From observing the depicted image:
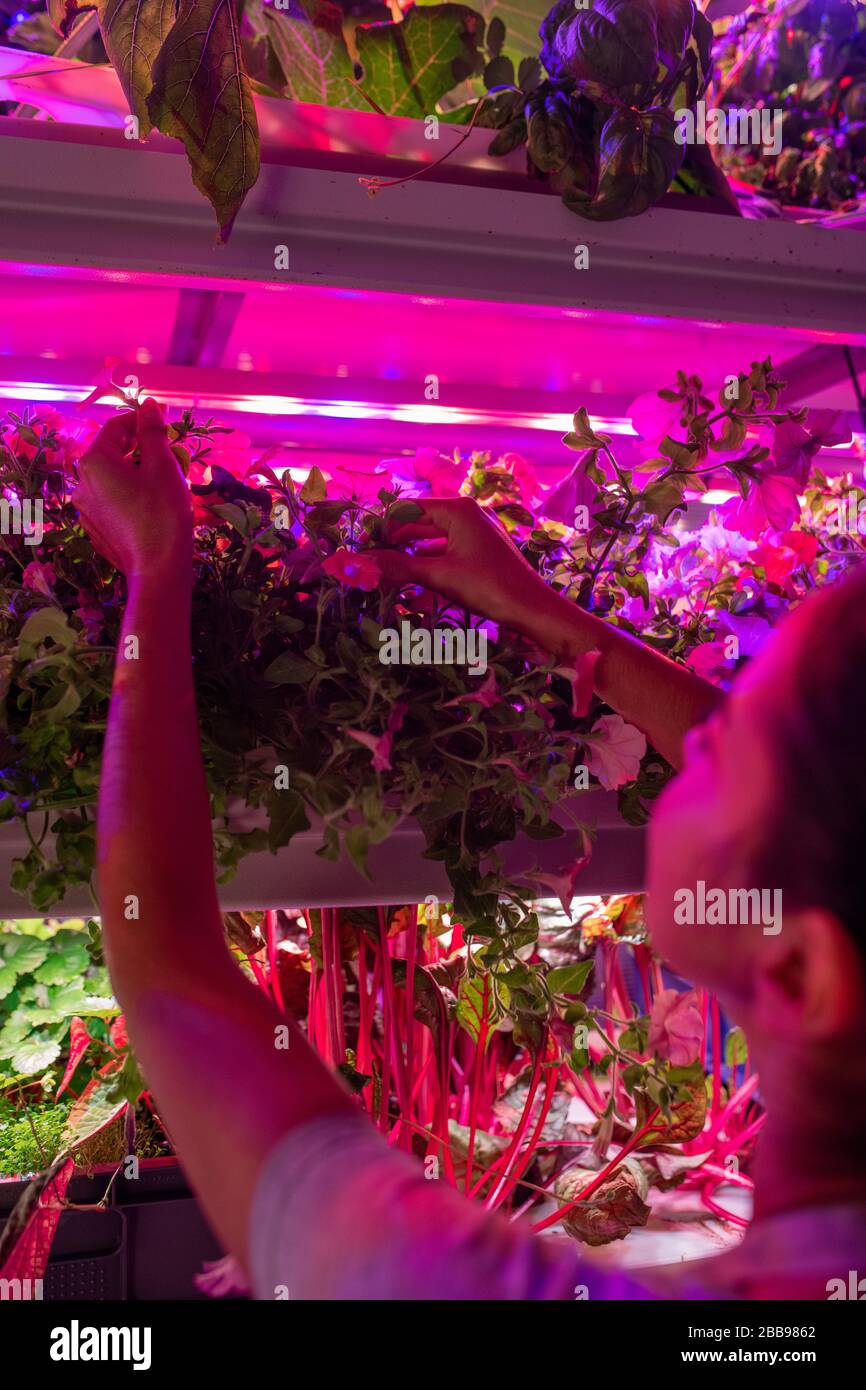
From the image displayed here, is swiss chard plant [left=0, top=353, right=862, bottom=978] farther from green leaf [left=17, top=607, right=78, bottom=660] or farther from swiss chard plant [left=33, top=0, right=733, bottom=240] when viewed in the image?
swiss chard plant [left=33, top=0, right=733, bottom=240]

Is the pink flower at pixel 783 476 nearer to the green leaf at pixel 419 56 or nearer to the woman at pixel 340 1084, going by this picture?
the woman at pixel 340 1084

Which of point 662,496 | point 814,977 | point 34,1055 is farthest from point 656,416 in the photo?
point 34,1055

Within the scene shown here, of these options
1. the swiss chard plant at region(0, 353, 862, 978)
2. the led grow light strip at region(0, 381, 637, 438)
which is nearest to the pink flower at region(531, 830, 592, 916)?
the swiss chard plant at region(0, 353, 862, 978)

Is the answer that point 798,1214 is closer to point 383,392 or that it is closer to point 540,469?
point 383,392

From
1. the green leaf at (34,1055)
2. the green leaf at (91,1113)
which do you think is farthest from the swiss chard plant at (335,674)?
the green leaf at (34,1055)

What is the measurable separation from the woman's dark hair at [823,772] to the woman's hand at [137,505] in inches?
14.8

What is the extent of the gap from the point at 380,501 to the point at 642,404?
25 centimetres

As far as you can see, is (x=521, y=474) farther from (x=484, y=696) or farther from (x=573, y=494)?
(x=484, y=696)

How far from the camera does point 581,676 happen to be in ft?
2.30

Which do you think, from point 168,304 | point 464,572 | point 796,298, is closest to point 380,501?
point 464,572

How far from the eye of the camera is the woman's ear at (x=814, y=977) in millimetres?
469

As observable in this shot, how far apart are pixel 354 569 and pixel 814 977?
39 cm

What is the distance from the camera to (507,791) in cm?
73

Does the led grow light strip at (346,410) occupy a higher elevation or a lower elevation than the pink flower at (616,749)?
higher
